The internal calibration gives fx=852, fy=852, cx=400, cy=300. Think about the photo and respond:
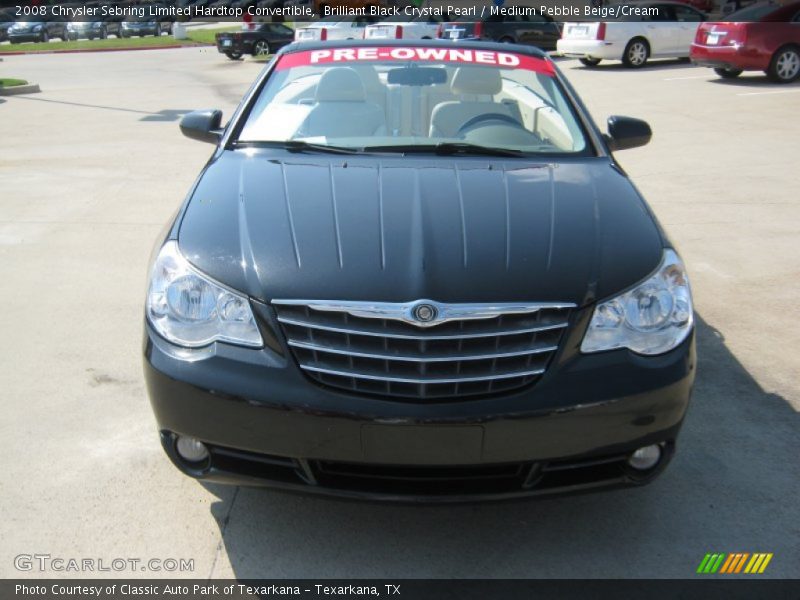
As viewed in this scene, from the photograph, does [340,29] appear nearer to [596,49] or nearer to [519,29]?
[519,29]

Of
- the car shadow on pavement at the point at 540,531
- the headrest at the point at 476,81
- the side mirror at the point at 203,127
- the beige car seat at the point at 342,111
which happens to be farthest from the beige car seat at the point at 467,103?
the car shadow on pavement at the point at 540,531

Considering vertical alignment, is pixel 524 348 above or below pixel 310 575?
above

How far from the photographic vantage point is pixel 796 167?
8719mm

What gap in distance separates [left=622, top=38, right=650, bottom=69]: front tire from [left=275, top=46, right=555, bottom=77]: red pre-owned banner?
53.1ft

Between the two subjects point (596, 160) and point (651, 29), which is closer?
point (596, 160)

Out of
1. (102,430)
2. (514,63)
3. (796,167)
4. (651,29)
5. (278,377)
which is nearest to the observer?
(278,377)

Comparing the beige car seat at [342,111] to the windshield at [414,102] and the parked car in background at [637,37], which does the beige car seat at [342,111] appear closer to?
the windshield at [414,102]

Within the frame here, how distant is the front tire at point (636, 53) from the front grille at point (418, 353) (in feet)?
60.9

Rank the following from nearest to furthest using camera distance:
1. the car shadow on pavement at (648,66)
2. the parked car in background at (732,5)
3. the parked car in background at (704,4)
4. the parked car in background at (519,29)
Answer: the car shadow on pavement at (648,66) < the parked car in background at (519,29) < the parked car in background at (732,5) < the parked car in background at (704,4)

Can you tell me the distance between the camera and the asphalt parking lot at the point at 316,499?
9.64 feet

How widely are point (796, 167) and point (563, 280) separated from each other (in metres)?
7.05

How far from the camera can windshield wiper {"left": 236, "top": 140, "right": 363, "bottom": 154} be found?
385 centimetres

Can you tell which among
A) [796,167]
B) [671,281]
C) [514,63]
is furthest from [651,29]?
[671,281]

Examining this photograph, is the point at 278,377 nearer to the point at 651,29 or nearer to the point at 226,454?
the point at 226,454
